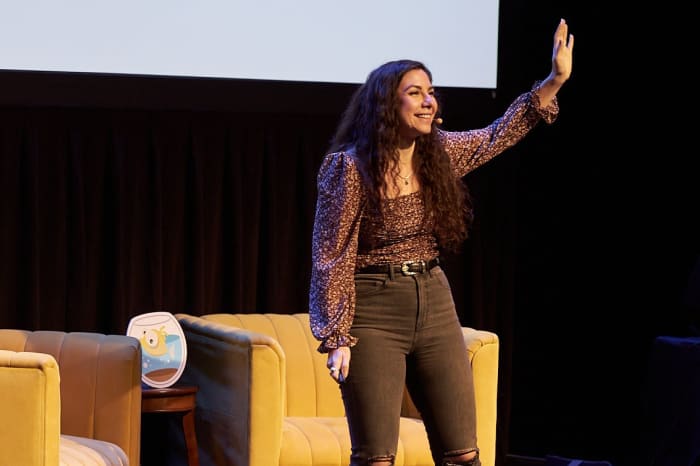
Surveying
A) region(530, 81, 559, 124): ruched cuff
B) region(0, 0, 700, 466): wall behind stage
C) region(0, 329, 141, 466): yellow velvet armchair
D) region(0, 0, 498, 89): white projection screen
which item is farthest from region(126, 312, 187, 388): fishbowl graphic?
region(530, 81, 559, 124): ruched cuff

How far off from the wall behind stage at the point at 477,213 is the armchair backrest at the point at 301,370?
1.49 feet

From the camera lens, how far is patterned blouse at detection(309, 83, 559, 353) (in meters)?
2.51

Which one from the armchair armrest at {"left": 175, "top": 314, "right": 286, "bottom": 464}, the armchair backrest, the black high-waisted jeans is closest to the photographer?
the black high-waisted jeans

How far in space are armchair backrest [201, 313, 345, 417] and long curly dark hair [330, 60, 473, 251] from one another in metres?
1.51

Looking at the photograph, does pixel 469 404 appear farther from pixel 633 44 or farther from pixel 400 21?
pixel 633 44

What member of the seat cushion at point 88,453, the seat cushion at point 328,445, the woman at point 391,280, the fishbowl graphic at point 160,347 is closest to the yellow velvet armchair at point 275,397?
the seat cushion at point 328,445

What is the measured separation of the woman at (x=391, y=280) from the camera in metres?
2.50

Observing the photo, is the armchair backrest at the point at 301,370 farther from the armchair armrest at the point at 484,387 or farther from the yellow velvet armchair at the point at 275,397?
the armchair armrest at the point at 484,387

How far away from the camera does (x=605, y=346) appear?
5.07 metres

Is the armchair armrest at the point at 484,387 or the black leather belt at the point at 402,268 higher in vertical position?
the black leather belt at the point at 402,268

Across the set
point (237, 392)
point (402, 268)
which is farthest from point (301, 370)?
point (402, 268)

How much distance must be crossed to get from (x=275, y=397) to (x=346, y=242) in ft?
3.74

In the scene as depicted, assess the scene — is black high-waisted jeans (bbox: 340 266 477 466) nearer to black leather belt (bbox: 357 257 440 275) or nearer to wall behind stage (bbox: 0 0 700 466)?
black leather belt (bbox: 357 257 440 275)

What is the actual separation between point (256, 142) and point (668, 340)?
190 cm
